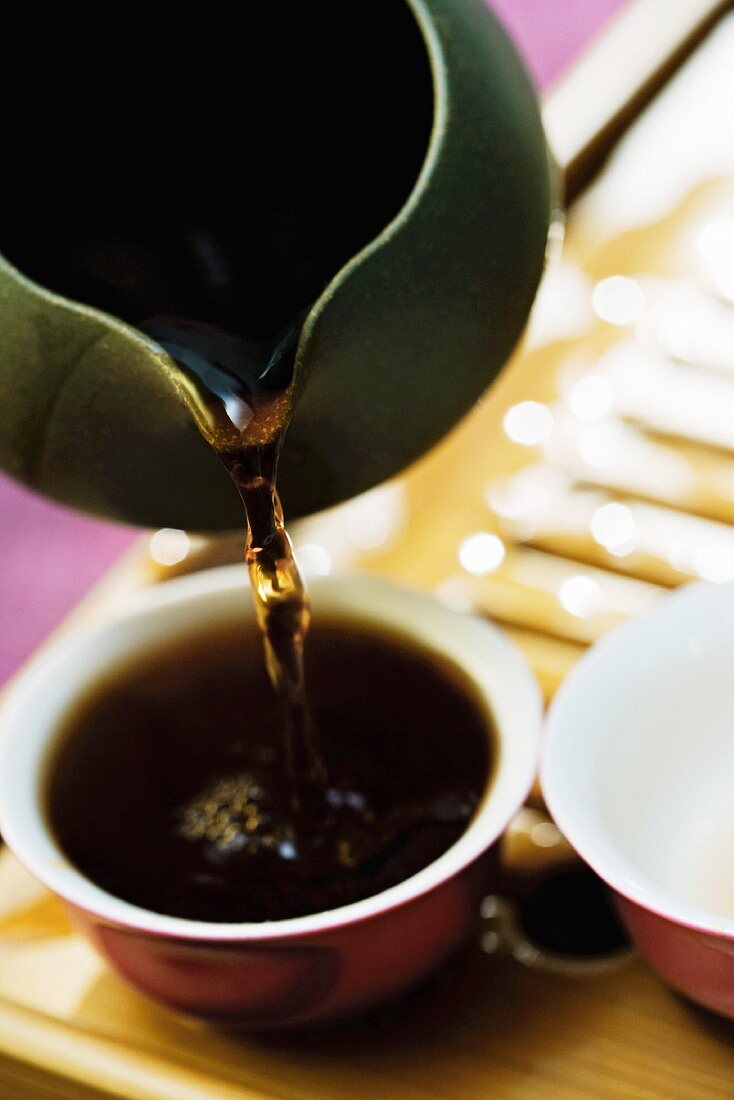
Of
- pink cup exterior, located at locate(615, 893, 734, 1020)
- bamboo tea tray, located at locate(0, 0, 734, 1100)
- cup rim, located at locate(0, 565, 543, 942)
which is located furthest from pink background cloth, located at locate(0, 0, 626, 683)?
pink cup exterior, located at locate(615, 893, 734, 1020)

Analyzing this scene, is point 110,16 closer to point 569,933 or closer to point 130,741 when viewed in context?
point 130,741

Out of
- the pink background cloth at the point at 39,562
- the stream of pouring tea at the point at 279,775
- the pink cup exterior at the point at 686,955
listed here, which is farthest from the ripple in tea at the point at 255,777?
the pink background cloth at the point at 39,562

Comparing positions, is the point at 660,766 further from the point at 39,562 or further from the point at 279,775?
the point at 39,562

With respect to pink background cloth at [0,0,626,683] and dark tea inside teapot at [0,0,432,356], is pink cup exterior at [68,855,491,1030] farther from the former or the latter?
pink background cloth at [0,0,626,683]

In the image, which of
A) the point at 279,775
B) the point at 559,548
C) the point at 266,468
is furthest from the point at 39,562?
the point at 266,468

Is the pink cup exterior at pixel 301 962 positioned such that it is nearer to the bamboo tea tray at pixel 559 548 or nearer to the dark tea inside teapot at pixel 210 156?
the bamboo tea tray at pixel 559 548

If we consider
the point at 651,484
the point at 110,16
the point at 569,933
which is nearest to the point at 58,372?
the point at 110,16
